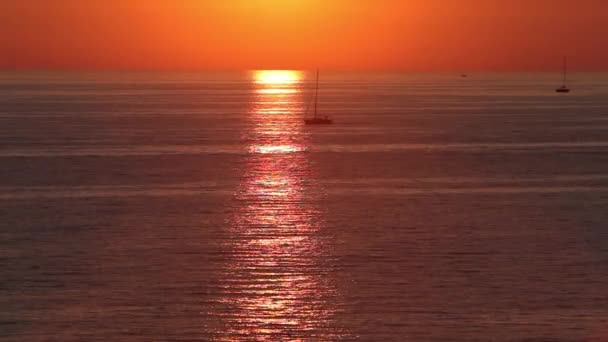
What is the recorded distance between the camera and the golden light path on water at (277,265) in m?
23.5

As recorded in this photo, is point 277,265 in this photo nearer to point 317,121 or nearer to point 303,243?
point 303,243

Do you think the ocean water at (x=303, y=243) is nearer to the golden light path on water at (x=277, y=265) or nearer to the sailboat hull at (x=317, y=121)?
the golden light path on water at (x=277, y=265)

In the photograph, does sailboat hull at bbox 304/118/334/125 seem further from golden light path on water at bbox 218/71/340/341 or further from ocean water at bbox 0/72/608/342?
golden light path on water at bbox 218/71/340/341

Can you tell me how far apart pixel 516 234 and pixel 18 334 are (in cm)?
1833

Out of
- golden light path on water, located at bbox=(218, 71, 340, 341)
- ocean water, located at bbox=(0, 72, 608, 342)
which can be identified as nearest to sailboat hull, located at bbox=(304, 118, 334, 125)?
ocean water, located at bbox=(0, 72, 608, 342)

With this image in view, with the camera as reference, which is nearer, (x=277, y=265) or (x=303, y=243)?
(x=277, y=265)

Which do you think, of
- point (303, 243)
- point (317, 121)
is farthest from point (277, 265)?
point (317, 121)

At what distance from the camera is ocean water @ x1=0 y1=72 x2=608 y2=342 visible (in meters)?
24.1

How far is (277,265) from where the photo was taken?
30109mm

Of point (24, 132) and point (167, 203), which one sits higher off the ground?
point (167, 203)

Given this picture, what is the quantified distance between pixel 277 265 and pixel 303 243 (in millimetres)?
4148

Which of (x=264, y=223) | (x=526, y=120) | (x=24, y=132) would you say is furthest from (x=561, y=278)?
(x=526, y=120)

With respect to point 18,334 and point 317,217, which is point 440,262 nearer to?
point 317,217

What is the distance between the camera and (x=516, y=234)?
3625cm
